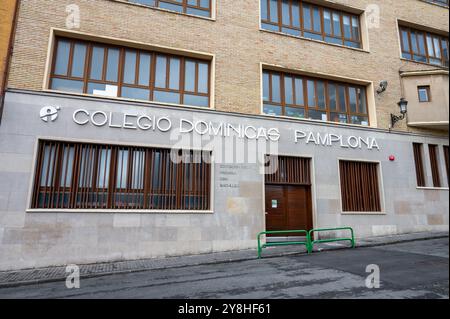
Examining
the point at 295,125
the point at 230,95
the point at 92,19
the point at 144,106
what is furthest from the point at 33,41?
the point at 295,125

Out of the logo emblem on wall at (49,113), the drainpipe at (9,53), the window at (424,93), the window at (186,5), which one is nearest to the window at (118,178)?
the logo emblem on wall at (49,113)

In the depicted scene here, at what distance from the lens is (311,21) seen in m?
13.0

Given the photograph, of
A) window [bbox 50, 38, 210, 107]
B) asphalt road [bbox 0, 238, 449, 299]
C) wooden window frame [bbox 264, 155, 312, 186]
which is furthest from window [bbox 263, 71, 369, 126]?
asphalt road [bbox 0, 238, 449, 299]

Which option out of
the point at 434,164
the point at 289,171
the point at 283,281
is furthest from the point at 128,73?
the point at 434,164

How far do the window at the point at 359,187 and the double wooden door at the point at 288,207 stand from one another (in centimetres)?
153

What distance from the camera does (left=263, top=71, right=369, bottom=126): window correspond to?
38.5ft

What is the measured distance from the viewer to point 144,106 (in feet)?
32.0

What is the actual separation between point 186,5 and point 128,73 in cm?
346

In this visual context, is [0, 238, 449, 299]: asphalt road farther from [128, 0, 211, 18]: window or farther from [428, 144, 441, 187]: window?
[128, 0, 211, 18]: window

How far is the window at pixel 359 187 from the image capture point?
11709 millimetres

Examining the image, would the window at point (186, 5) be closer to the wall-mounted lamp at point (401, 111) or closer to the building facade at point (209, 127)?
the building facade at point (209, 127)

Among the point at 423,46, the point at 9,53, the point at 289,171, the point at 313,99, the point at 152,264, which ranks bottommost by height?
the point at 152,264

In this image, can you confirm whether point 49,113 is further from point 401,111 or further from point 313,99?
point 401,111
